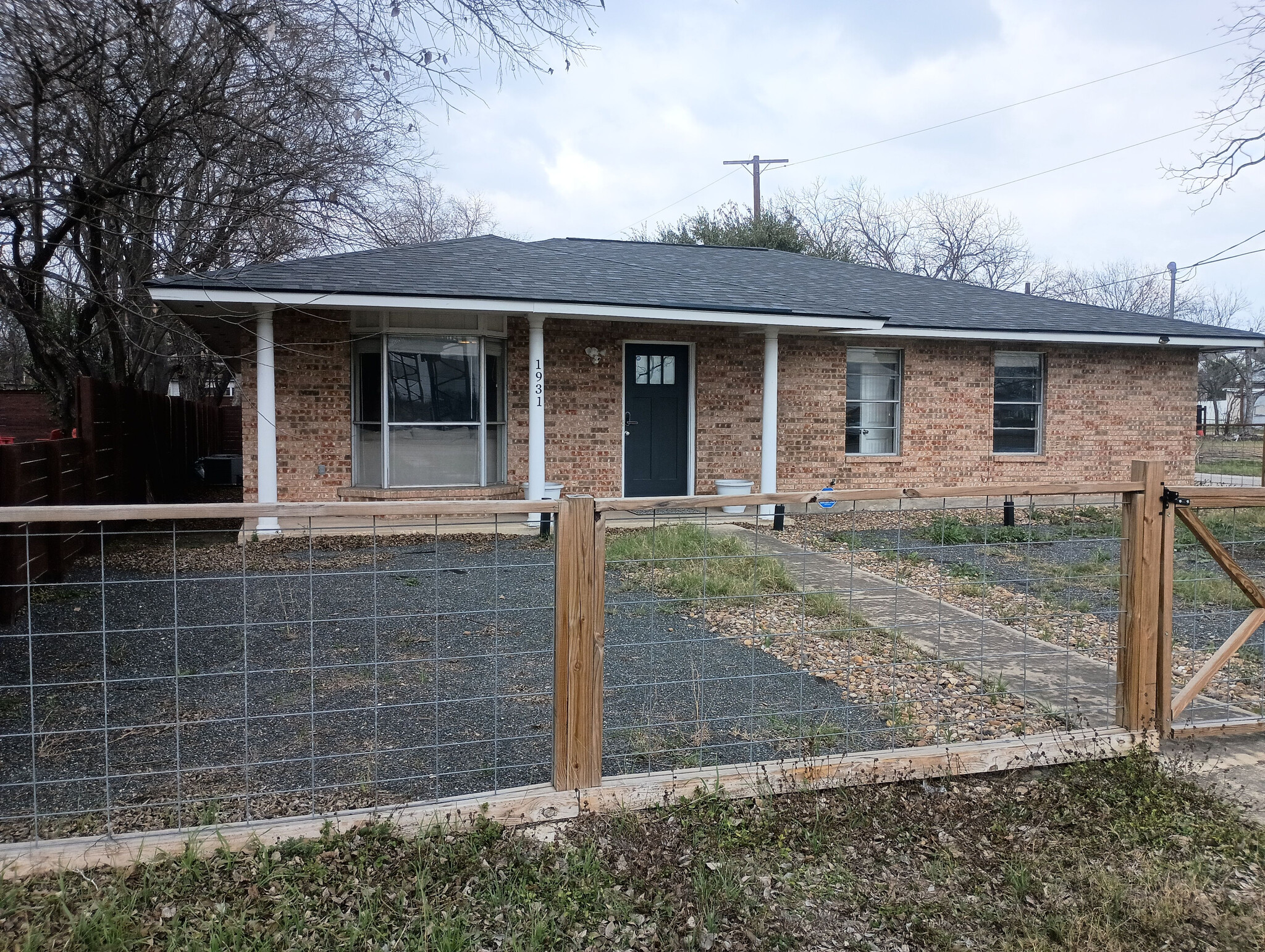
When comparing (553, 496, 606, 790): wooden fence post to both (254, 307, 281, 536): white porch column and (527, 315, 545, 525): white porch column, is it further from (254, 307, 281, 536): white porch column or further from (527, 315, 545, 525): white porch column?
(254, 307, 281, 536): white porch column

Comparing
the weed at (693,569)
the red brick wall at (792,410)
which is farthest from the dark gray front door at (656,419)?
the weed at (693,569)

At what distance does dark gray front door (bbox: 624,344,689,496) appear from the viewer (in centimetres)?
1289

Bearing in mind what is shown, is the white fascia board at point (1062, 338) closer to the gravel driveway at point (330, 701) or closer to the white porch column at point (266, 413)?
the white porch column at point (266, 413)

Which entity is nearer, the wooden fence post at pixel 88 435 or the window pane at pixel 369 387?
the wooden fence post at pixel 88 435

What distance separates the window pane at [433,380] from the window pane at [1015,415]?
8427 millimetres

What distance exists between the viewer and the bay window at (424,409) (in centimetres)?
1159

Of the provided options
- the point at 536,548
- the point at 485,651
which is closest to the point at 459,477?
the point at 536,548

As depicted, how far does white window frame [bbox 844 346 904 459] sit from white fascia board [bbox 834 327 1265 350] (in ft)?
1.53

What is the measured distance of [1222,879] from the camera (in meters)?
3.15

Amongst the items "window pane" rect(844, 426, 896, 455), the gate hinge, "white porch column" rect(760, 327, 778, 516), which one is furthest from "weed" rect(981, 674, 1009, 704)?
"window pane" rect(844, 426, 896, 455)

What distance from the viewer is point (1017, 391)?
14.8 meters

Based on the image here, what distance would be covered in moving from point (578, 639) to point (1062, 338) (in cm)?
1280

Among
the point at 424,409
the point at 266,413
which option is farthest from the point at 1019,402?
the point at 266,413

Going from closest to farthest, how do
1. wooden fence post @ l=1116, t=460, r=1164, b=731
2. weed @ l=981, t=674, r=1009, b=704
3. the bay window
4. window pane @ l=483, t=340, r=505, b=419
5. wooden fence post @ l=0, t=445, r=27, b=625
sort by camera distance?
wooden fence post @ l=1116, t=460, r=1164, b=731
weed @ l=981, t=674, r=1009, b=704
wooden fence post @ l=0, t=445, r=27, b=625
the bay window
window pane @ l=483, t=340, r=505, b=419
